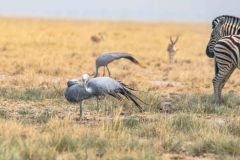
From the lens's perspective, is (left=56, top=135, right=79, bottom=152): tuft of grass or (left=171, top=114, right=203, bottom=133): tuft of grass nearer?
(left=56, top=135, right=79, bottom=152): tuft of grass

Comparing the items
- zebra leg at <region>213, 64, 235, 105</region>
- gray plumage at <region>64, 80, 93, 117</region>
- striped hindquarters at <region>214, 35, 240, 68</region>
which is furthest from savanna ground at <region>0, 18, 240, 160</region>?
striped hindquarters at <region>214, 35, 240, 68</region>

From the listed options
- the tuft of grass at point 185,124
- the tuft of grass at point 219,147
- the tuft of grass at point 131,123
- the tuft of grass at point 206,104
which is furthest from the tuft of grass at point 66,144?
the tuft of grass at point 206,104

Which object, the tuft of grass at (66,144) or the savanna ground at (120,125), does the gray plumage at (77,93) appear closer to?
the savanna ground at (120,125)

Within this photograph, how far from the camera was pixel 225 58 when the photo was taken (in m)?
13.0

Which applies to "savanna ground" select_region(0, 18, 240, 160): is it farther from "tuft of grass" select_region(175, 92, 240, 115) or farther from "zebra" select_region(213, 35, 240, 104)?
"zebra" select_region(213, 35, 240, 104)

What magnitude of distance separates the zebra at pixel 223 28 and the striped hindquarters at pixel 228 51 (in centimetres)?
85

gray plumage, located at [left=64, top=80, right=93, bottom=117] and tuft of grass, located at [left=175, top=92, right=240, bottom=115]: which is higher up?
gray plumage, located at [left=64, top=80, right=93, bottom=117]

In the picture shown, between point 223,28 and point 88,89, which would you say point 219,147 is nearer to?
point 88,89

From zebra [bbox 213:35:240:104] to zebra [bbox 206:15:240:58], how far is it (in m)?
0.86

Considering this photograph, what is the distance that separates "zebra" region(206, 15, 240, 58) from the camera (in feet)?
45.2

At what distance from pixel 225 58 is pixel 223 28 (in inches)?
51.1

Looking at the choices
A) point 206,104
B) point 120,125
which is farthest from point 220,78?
point 120,125

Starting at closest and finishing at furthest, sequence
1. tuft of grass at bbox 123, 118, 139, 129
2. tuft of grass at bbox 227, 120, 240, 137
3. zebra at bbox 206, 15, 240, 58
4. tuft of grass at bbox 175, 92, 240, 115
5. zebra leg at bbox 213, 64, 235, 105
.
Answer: tuft of grass at bbox 227, 120, 240, 137
tuft of grass at bbox 123, 118, 139, 129
tuft of grass at bbox 175, 92, 240, 115
zebra leg at bbox 213, 64, 235, 105
zebra at bbox 206, 15, 240, 58

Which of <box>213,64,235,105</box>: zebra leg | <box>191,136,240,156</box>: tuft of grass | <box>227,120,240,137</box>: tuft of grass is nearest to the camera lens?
<box>191,136,240,156</box>: tuft of grass
